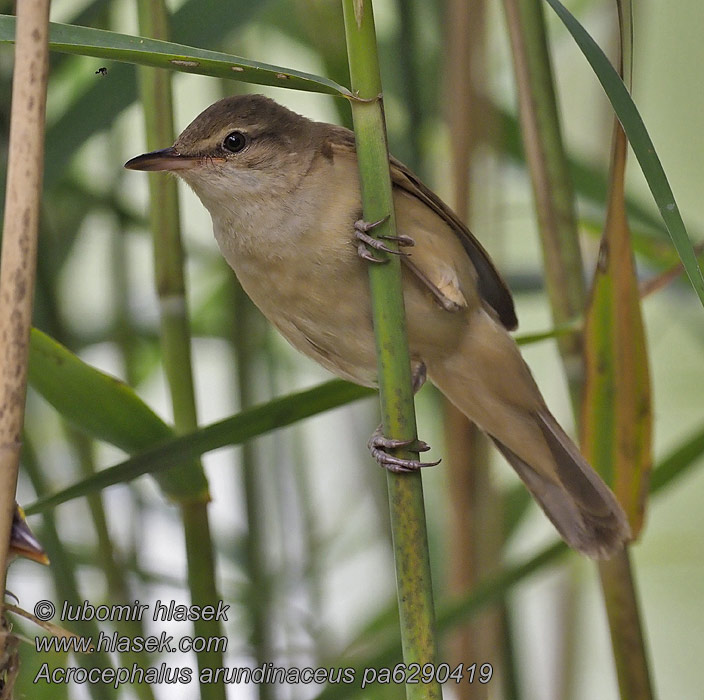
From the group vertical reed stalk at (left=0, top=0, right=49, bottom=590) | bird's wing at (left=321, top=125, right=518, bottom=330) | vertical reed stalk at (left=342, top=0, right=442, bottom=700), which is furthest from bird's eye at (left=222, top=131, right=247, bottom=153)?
vertical reed stalk at (left=0, top=0, right=49, bottom=590)

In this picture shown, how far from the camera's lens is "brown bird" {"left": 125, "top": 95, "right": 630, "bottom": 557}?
1.20 m

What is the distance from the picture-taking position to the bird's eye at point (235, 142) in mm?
1287

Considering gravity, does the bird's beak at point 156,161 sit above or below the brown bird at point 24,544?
above

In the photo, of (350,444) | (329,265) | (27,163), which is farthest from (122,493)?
(27,163)

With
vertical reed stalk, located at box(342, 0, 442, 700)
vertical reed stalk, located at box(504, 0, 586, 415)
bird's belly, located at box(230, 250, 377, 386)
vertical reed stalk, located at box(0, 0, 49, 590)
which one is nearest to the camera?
vertical reed stalk, located at box(0, 0, 49, 590)

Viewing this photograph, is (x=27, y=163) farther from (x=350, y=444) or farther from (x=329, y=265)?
(x=350, y=444)

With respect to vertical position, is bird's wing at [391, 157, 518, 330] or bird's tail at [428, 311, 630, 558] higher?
bird's wing at [391, 157, 518, 330]

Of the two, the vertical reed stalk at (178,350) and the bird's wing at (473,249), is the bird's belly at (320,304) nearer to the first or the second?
the bird's wing at (473,249)

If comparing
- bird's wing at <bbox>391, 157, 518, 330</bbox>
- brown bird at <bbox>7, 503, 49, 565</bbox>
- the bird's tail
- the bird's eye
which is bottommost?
brown bird at <bbox>7, 503, 49, 565</bbox>

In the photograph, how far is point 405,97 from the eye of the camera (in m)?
1.35

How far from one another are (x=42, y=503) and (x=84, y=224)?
0.64m

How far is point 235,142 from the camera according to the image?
1.29m

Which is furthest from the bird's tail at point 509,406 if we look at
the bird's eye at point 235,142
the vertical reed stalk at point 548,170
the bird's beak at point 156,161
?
the bird's beak at point 156,161

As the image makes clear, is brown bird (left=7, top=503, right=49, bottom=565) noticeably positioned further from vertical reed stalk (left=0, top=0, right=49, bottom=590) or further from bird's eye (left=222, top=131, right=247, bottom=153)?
bird's eye (left=222, top=131, right=247, bottom=153)
